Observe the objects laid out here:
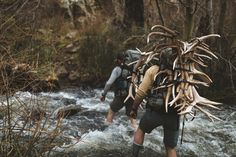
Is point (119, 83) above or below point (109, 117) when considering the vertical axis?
above

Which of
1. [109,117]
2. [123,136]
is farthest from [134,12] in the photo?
[123,136]

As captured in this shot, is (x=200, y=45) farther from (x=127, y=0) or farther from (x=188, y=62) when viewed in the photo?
(x=127, y=0)

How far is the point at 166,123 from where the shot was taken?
651 centimetres

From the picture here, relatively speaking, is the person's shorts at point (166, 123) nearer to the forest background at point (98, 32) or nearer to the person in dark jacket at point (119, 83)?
the person in dark jacket at point (119, 83)

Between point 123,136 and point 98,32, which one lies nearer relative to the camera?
point 123,136

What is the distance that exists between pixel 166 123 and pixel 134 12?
10.3 metres

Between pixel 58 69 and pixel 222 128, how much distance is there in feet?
18.3

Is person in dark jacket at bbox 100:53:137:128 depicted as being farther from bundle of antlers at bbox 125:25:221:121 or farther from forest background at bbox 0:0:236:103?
bundle of antlers at bbox 125:25:221:121

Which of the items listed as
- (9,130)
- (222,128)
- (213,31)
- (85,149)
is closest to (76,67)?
(213,31)

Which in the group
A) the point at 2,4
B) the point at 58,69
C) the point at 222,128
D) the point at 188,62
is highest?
the point at 2,4

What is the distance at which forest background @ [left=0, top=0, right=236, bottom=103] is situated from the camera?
37.1 feet

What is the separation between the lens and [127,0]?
16.6m

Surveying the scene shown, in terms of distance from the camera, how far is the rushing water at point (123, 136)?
25.3ft

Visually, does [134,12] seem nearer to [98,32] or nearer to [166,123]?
[98,32]
